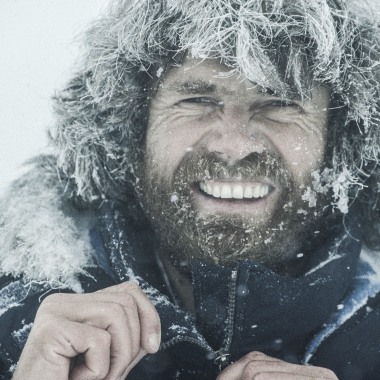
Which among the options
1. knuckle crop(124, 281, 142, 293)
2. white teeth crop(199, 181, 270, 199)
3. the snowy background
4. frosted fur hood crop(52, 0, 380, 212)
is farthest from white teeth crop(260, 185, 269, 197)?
the snowy background

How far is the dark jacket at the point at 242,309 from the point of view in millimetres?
2061

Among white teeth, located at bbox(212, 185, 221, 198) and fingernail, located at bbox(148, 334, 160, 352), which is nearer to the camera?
fingernail, located at bbox(148, 334, 160, 352)

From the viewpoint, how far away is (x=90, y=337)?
5.49 ft

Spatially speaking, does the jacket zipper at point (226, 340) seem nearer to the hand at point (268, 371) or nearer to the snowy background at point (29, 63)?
the hand at point (268, 371)

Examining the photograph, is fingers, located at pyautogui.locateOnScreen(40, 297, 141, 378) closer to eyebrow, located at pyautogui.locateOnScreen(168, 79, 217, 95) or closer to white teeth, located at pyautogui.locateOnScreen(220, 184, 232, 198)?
white teeth, located at pyautogui.locateOnScreen(220, 184, 232, 198)

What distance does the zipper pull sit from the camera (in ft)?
6.84

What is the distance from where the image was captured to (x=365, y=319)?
2297mm

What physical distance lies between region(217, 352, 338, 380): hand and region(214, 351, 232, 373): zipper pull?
0.25 meters

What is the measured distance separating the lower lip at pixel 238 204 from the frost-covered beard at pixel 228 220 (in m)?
0.02

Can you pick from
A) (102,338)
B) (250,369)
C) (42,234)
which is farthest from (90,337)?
(42,234)

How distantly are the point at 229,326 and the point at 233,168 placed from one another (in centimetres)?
66

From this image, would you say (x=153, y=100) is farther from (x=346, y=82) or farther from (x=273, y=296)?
(x=273, y=296)

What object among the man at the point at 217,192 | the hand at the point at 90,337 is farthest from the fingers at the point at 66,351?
the man at the point at 217,192

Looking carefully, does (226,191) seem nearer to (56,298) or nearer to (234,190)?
(234,190)
